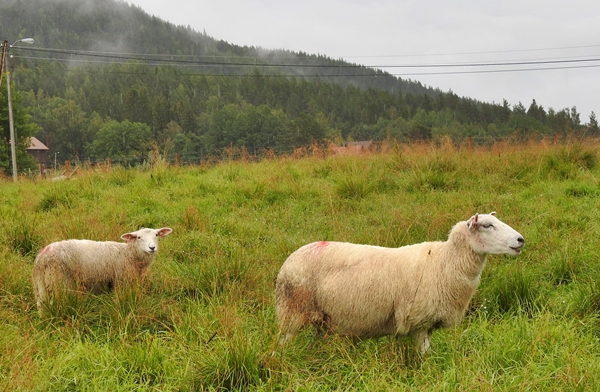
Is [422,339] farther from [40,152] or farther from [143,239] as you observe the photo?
[40,152]

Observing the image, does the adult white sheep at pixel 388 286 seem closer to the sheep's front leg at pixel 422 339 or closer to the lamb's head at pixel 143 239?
the sheep's front leg at pixel 422 339

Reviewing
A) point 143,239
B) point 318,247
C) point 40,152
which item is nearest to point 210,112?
point 40,152

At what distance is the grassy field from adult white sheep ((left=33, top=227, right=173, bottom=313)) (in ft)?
0.71

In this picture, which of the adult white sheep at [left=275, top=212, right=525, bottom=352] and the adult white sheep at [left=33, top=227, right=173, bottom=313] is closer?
the adult white sheep at [left=275, top=212, right=525, bottom=352]

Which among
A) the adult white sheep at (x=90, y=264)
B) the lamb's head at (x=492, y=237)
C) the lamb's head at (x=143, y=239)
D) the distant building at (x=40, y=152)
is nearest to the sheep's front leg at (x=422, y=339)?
the lamb's head at (x=492, y=237)

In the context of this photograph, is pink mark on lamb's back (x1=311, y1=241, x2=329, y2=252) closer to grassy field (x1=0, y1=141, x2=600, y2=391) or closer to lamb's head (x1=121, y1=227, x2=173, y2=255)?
grassy field (x1=0, y1=141, x2=600, y2=391)

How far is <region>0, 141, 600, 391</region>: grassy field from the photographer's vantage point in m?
3.38

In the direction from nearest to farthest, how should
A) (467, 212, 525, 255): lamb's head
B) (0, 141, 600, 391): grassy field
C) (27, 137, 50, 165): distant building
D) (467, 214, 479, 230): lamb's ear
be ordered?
(0, 141, 600, 391): grassy field → (467, 212, 525, 255): lamb's head → (467, 214, 479, 230): lamb's ear → (27, 137, 50, 165): distant building

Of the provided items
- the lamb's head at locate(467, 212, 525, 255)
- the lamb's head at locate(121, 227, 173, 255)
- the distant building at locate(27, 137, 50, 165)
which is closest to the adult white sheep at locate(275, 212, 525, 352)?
the lamb's head at locate(467, 212, 525, 255)

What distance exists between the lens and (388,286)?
403cm

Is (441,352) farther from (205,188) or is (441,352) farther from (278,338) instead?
(205,188)

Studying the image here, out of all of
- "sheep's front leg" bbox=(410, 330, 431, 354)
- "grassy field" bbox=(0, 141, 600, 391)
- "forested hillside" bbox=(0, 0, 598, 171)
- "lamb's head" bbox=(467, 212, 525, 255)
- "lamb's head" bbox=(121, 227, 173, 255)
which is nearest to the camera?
"grassy field" bbox=(0, 141, 600, 391)

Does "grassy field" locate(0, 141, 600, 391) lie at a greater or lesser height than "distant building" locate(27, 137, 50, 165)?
greater

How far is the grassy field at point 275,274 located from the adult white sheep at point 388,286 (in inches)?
6.5
